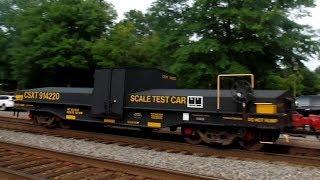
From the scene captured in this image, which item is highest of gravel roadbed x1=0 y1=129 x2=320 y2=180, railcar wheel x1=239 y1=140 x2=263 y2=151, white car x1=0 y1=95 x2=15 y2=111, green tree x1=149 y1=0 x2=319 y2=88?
green tree x1=149 y1=0 x2=319 y2=88

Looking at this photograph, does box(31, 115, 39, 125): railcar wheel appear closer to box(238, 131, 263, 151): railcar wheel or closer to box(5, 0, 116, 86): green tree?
box(238, 131, 263, 151): railcar wheel

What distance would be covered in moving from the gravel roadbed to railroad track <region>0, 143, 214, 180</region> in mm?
977

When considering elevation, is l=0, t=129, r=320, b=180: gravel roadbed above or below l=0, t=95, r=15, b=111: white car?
below

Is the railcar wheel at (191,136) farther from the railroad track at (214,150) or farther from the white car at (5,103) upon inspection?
the white car at (5,103)

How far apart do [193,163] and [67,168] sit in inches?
128

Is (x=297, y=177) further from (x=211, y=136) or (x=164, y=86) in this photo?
(x=164, y=86)

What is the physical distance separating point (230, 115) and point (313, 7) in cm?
1741

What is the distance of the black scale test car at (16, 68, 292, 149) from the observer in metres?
13.0

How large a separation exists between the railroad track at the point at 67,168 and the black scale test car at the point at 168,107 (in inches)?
191

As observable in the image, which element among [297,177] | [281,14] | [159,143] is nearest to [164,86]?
[159,143]

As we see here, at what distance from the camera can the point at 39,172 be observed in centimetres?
898

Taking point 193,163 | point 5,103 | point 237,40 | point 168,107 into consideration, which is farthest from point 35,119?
point 5,103

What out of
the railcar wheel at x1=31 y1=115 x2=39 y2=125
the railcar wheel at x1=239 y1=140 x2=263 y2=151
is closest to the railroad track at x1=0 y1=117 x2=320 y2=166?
the railcar wheel at x1=239 y1=140 x2=263 y2=151

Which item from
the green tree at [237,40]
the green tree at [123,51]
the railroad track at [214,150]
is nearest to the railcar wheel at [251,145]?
the railroad track at [214,150]
